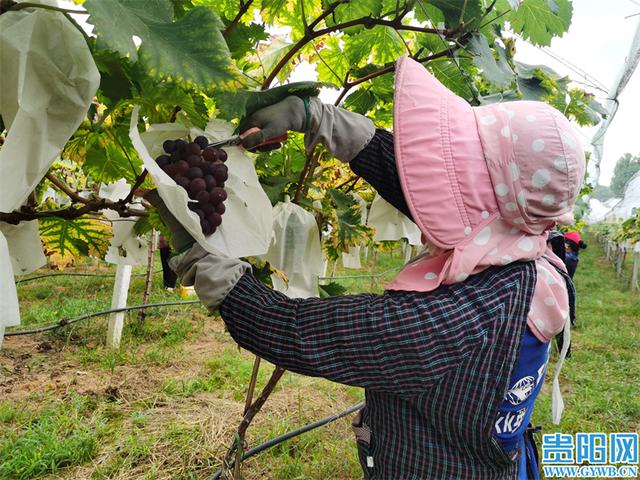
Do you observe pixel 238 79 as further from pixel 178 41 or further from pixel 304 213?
pixel 304 213

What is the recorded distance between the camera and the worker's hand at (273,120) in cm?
82

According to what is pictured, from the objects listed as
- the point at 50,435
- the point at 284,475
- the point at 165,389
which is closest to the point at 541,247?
the point at 284,475

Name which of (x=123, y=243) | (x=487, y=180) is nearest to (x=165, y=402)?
(x=123, y=243)

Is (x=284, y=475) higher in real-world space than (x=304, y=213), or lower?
lower

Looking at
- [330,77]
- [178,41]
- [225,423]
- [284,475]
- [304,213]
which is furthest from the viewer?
[225,423]

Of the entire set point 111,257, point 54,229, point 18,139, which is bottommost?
point 111,257

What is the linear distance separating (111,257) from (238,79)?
1.11m

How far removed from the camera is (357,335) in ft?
2.53

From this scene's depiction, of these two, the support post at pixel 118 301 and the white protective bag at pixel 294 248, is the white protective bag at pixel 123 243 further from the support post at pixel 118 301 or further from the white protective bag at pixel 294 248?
the support post at pixel 118 301

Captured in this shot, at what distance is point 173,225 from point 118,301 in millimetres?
2785

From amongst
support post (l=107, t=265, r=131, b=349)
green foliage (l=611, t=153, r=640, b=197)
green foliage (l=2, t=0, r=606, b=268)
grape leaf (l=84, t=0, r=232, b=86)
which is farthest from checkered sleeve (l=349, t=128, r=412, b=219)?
green foliage (l=611, t=153, r=640, b=197)

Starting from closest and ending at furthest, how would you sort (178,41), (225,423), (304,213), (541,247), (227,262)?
(178,41)
(227,262)
(541,247)
(304,213)
(225,423)

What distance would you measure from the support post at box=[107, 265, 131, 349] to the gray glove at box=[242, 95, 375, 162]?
8.19ft

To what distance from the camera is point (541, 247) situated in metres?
0.89
